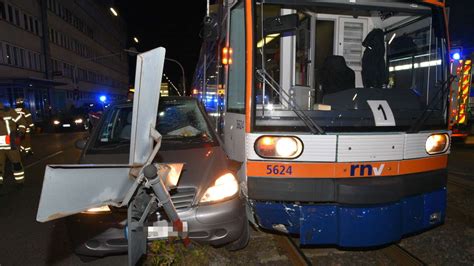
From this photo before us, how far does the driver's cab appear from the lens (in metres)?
3.49

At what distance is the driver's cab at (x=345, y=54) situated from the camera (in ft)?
11.4

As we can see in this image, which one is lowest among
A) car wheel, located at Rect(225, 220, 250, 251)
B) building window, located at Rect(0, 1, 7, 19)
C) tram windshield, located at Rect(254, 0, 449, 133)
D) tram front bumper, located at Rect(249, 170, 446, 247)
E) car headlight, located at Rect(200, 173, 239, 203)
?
car wheel, located at Rect(225, 220, 250, 251)

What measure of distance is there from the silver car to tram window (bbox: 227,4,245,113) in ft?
2.29

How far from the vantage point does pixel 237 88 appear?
391 cm

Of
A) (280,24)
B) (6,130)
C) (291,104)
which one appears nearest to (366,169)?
(291,104)

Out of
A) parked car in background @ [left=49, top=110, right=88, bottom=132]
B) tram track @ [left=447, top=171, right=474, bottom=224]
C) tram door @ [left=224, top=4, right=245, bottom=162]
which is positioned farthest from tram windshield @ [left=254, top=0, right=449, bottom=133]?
parked car in background @ [left=49, top=110, right=88, bottom=132]

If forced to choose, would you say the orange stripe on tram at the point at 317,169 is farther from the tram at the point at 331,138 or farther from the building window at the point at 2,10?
the building window at the point at 2,10

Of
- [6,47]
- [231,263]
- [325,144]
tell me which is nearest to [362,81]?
[325,144]

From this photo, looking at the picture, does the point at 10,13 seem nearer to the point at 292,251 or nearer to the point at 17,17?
the point at 17,17

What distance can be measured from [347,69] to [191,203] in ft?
7.97

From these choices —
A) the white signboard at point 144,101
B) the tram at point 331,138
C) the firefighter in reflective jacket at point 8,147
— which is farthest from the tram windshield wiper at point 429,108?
the firefighter in reflective jacket at point 8,147

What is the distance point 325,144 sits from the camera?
11.0ft

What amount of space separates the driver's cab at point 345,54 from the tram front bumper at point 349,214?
0.89 metres

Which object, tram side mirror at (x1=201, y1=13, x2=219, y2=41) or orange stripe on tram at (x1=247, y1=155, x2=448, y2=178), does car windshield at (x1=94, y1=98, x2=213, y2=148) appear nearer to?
tram side mirror at (x1=201, y1=13, x2=219, y2=41)
